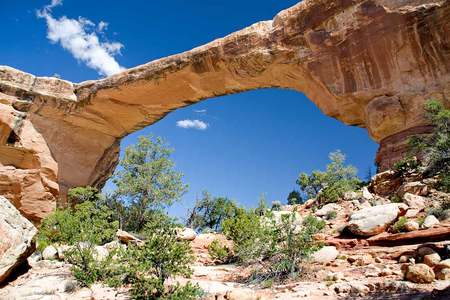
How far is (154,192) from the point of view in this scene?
17.8 metres

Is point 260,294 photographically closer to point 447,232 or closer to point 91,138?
point 447,232

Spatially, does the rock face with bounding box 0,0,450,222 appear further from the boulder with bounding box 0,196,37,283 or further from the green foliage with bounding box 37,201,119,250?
the boulder with bounding box 0,196,37,283

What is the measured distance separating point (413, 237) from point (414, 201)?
2.15 meters

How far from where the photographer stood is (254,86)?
51.6 ft

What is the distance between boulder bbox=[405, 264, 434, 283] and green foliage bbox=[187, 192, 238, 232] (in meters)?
14.8

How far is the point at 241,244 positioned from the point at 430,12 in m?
8.52

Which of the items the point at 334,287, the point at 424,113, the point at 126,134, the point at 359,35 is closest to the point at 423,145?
the point at 424,113

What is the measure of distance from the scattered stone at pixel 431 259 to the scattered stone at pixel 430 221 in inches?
71.3

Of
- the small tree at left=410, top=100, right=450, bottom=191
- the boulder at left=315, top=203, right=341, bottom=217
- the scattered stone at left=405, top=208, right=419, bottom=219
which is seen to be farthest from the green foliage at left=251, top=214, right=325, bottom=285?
the boulder at left=315, top=203, right=341, bottom=217

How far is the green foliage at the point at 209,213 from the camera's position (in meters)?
20.5

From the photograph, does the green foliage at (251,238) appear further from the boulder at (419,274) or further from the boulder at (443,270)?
the boulder at (443,270)

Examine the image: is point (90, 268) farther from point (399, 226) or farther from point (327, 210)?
point (327, 210)

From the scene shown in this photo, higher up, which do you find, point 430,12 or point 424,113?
point 430,12

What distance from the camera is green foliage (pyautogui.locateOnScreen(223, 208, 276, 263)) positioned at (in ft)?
26.6
